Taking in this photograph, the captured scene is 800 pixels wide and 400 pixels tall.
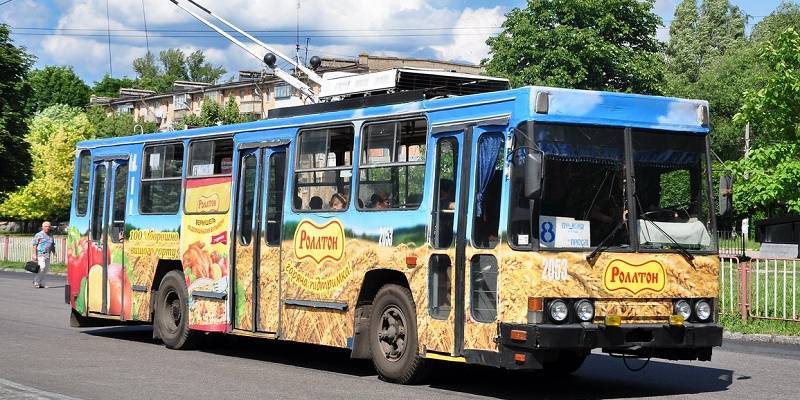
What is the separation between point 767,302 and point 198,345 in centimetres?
982

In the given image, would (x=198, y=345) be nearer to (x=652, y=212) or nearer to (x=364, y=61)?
(x=652, y=212)

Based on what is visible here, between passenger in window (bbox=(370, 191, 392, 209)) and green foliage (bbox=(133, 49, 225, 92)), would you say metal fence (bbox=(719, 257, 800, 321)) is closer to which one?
passenger in window (bbox=(370, 191, 392, 209))

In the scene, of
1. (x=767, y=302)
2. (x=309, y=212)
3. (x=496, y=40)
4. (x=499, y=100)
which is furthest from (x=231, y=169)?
(x=496, y=40)

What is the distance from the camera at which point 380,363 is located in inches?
521

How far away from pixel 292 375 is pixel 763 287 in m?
10.4

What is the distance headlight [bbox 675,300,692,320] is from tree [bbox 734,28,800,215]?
20560 millimetres

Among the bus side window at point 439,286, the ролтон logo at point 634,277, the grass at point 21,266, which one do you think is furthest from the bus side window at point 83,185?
the grass at point 21,266

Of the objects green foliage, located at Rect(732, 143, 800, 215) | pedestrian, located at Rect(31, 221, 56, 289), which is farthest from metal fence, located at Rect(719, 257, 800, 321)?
pedestrian, located at Rect(31, 221, 56, 289)

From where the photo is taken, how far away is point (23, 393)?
11.4 meters

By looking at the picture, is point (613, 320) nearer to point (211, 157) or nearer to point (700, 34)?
point (211, 157)

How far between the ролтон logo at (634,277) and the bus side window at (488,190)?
3.58 feet

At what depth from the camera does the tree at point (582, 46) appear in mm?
64000

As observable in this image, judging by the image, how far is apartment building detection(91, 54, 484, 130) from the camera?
352 feet

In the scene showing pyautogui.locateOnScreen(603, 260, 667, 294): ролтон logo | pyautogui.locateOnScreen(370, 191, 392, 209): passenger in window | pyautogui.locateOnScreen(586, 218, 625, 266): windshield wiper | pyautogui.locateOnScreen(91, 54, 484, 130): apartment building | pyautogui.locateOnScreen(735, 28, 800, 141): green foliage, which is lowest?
pyautogui.locateOnScreen(603, 260, 667, 294): ролтон logo
